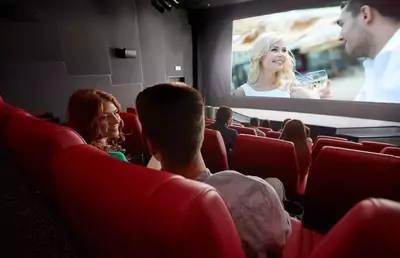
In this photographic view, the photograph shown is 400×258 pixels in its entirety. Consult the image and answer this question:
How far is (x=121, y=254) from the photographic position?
563mm

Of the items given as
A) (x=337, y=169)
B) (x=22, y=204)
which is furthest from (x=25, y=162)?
(x=337, y=169)

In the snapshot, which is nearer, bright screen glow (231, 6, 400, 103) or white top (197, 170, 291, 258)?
white top (197, 170, 291, 258)

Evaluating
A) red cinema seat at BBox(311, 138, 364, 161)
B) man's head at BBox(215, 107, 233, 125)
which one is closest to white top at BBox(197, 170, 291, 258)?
red cinema seat at BBox(311, 138, 364, 161)

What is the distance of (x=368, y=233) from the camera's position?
42 centimetres

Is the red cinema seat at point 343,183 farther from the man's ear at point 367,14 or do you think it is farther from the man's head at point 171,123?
the man's ear at point 367,14

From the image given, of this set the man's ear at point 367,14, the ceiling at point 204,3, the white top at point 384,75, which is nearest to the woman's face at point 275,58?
the ceiling at point 204,3

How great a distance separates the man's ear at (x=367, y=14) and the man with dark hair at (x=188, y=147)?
5.50 metres

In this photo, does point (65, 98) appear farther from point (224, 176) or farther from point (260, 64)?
point (224, 176)

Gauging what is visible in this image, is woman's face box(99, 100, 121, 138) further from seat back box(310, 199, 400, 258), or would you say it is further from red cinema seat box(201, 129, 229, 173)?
seat back box(310, 199, 400, 258)

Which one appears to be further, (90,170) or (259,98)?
(259,98)

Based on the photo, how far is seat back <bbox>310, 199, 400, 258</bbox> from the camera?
40 centimetres

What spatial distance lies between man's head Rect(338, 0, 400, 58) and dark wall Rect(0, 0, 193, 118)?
3.91m

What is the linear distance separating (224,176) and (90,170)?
0.35m

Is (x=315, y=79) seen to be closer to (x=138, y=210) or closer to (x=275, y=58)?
(x=275, y=58)
